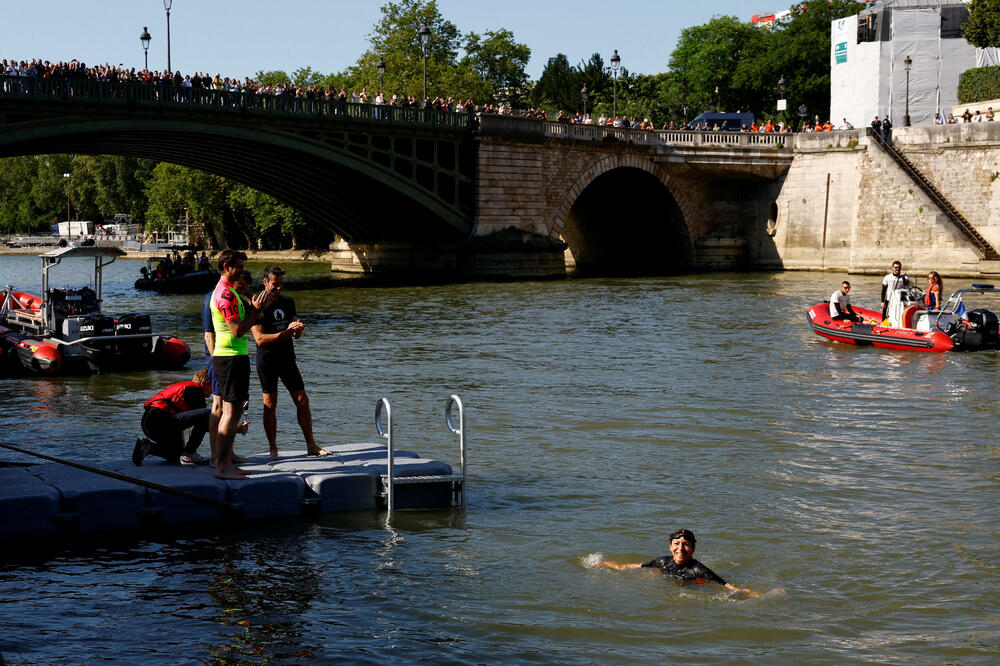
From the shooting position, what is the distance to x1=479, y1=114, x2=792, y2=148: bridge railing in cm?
5225

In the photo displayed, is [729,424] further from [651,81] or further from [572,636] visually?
[651,81]

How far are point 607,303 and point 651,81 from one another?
60.0 m

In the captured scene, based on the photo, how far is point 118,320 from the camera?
2342 centimetres

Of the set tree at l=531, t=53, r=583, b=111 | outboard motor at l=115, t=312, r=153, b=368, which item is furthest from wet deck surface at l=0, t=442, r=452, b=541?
tree at l=531, t=53, r=583, b=111

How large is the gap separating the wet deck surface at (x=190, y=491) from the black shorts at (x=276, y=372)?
753 mm

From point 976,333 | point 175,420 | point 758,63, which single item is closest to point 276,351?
point 175,420

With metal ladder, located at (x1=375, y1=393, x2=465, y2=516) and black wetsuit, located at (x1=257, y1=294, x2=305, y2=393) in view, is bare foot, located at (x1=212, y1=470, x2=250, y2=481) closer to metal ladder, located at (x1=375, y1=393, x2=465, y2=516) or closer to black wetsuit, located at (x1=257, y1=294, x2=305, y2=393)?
black wetsuit, located at (x1=257, y1=294, x2=305, y2=393)

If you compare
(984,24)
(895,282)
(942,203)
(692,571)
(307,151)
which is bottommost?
(692,571)

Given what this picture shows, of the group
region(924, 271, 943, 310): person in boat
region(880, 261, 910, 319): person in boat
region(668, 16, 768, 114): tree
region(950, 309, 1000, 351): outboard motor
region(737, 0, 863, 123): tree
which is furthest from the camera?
region(668, 16, 768, 114): tree

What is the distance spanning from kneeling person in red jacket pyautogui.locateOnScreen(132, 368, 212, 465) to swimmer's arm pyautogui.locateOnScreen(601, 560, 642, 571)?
155 inches

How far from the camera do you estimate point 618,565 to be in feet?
33.2

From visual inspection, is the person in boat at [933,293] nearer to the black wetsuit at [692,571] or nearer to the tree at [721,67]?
the black wetsuit at [692,571]

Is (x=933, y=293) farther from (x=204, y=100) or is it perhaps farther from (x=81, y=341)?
(x=204, y=100)

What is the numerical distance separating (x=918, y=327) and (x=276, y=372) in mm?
17395
